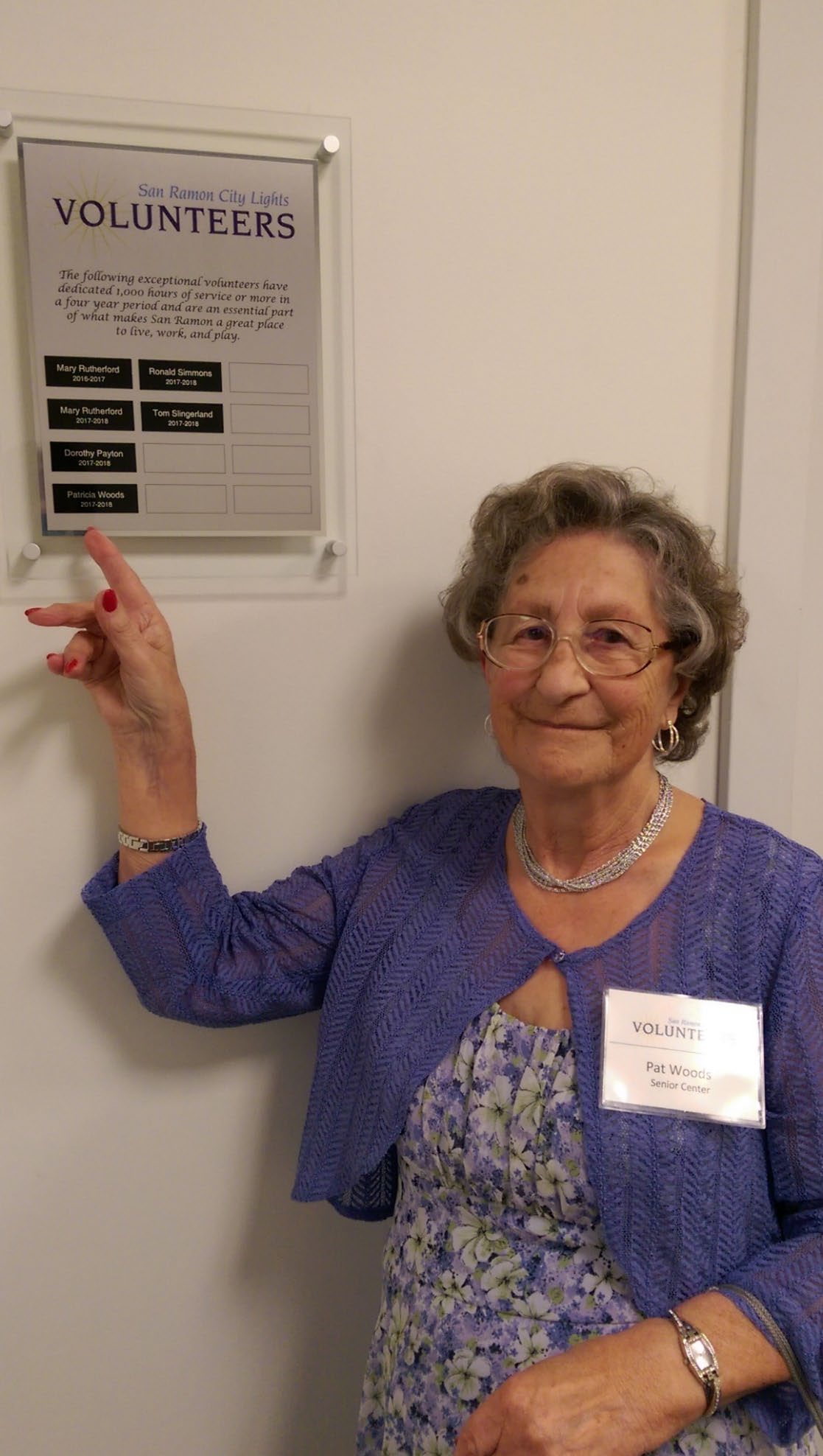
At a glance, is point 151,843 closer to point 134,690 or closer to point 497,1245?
point 134,690

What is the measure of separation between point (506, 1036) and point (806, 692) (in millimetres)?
761

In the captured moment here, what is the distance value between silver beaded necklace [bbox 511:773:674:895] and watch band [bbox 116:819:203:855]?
42 centimetres

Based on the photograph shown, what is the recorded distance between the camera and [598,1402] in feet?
3.29

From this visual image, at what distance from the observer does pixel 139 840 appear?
123 centimetres

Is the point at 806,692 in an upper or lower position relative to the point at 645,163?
lower

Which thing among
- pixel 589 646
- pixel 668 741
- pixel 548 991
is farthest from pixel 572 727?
pixel 548 991

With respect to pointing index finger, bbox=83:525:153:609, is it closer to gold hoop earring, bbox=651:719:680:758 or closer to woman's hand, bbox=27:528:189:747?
woman's hand, bbox=27:528:189:747

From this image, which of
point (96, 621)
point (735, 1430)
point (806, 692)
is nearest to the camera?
point (735, 1430)

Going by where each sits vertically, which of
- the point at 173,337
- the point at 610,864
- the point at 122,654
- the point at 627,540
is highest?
the point at 173,337

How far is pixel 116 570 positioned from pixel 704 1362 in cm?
105

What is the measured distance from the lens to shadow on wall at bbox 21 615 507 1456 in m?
1.37

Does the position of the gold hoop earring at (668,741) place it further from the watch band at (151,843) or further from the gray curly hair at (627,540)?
the watch band at (151,843)

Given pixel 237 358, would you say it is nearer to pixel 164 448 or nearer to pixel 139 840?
pixel 164 448

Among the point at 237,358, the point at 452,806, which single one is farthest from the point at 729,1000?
the point at 237,358
